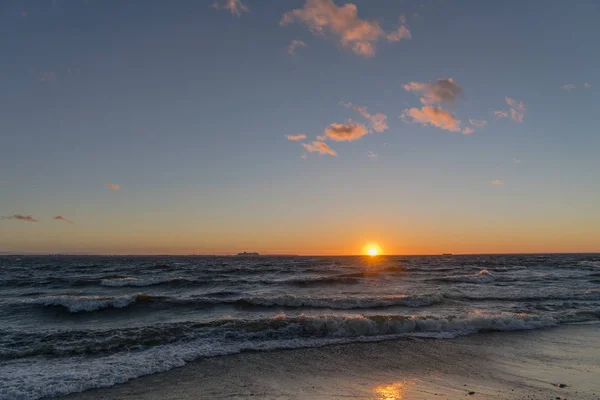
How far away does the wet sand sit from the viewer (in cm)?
823

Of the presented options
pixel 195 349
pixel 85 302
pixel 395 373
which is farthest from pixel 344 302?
pixel 85 302

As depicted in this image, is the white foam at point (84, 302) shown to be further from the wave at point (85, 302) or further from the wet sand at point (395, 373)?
the wet sand at point (395, 373)

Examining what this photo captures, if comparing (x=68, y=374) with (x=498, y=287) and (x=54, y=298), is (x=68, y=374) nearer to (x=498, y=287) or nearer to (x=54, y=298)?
(x=54, y=298)

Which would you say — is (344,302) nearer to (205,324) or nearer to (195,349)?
(205,324)

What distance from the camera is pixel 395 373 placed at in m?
9.78

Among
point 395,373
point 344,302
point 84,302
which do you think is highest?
point 395,373

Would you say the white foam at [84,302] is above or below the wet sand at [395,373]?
below

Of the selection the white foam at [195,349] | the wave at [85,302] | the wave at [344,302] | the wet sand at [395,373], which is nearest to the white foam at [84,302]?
the wave at [85,302]

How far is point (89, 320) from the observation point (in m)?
17.9

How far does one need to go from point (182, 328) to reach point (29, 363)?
522 centimetres

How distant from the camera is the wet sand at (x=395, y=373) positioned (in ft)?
27.0

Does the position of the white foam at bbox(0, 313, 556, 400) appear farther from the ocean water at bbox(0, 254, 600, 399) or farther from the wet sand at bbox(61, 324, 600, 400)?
the wet sand at bbox(61, 324, 600, 400)

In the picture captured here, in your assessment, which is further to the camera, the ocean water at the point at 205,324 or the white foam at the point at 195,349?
the ocean water at the point at 205,324

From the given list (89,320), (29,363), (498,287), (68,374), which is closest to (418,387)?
(68,374)
